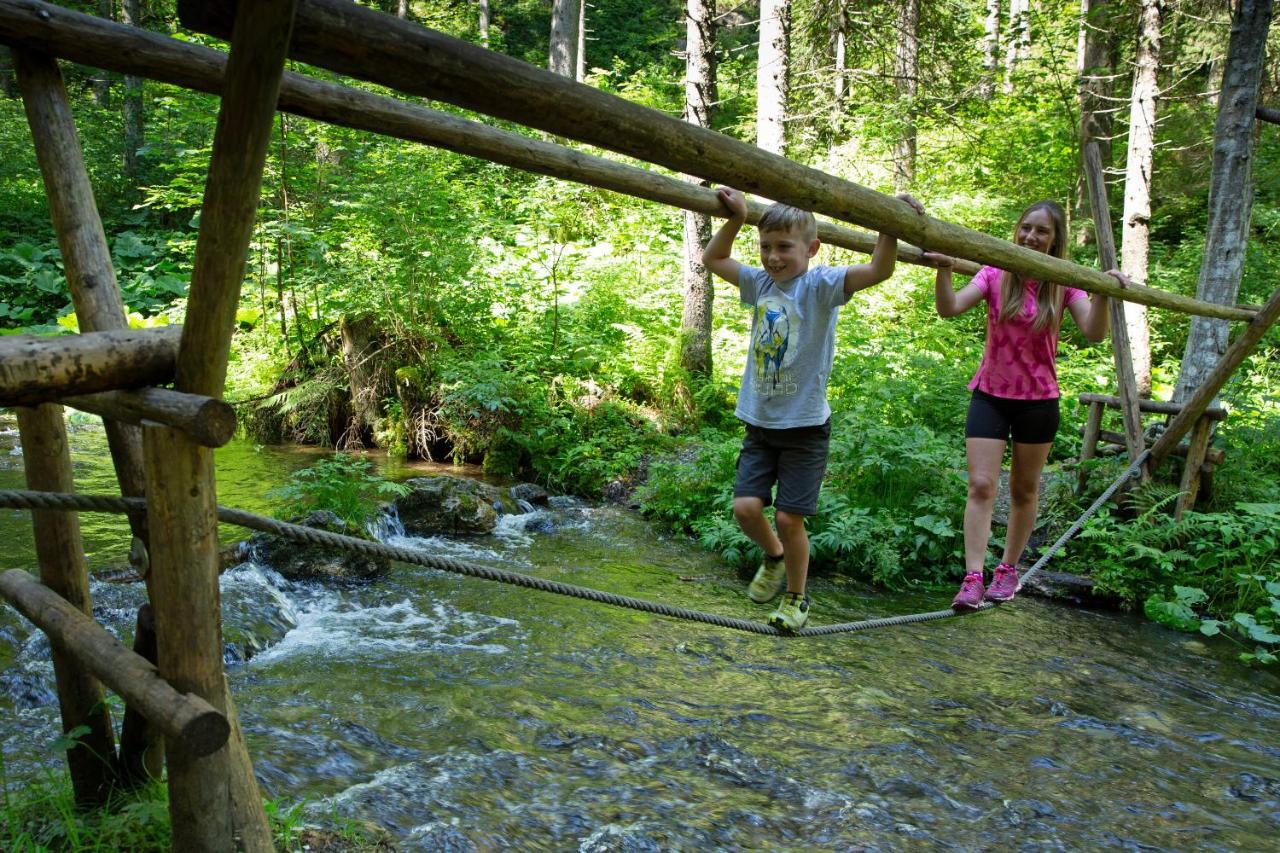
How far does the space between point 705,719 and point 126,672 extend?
3246 mm

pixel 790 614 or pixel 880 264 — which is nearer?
pixel 880 264

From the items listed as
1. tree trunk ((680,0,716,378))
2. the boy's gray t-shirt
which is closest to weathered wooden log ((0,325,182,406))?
the boy's gray t-shirt

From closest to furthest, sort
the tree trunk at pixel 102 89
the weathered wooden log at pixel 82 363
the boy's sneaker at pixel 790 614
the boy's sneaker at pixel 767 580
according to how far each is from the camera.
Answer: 1. the weathered wooden log at pixel 82 363
2. the boy's sneaker at pixel 790 614
3. the boy's sneaker at pixel 767 580
4. the tree trunk at pixel 102 89

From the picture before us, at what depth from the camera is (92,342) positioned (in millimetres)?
2115

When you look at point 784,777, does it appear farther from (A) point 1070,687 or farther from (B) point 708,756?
(A) point 1070,687

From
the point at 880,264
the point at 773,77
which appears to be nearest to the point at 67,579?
the point at 880,264

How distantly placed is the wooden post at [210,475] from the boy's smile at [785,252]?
2.27 metres

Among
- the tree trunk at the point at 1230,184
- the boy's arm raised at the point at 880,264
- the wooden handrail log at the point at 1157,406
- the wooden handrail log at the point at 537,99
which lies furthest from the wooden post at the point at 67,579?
the tree trunk at the point at 1230,184

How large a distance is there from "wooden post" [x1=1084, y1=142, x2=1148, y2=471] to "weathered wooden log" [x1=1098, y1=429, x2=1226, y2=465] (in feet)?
0.44

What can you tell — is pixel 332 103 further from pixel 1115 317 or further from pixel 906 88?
pixel 906 88

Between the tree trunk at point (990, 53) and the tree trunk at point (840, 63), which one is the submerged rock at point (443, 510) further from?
the tree trunk at point (990, 53)

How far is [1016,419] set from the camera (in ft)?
14.7

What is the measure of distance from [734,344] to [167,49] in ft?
33.4

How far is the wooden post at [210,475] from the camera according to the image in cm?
184
